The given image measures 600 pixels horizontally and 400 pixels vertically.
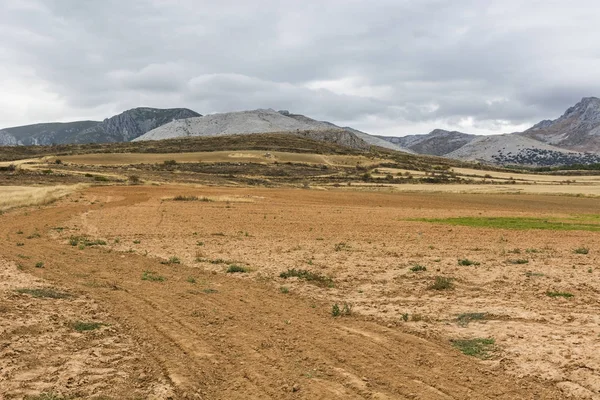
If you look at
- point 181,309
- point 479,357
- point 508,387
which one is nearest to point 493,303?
point 479,357

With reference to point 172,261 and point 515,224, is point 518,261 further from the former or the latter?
point 515,224

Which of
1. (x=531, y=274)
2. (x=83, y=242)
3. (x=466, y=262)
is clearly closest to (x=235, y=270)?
(x=466, y=262)

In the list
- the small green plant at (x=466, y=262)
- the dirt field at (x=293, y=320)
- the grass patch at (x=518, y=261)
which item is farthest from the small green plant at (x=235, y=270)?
the grass patch at (x=518, y=261)

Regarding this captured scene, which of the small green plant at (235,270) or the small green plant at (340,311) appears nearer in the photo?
the small green plant at (340,311)

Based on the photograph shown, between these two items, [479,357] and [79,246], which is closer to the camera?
[479,357]

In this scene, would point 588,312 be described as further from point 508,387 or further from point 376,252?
point 376,252

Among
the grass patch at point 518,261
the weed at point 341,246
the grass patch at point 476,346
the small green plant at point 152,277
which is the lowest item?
the weed at point 341,246

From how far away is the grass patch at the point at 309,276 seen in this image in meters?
15.0

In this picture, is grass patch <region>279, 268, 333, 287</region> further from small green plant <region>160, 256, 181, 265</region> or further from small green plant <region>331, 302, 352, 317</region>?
small green plant <region>160, 256, 181, 265</region>

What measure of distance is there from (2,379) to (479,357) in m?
7.72

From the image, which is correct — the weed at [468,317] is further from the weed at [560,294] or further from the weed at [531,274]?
the weed at [531,274]

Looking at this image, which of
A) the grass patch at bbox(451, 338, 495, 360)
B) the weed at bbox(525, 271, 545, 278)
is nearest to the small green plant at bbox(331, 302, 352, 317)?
the grass patch at bbox(451, 338, 495, 360)

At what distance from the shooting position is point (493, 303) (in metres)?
12.5

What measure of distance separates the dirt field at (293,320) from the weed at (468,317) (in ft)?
0.22
